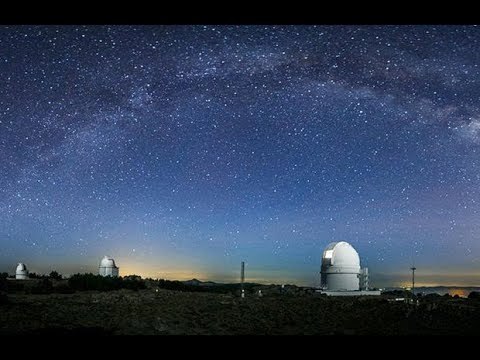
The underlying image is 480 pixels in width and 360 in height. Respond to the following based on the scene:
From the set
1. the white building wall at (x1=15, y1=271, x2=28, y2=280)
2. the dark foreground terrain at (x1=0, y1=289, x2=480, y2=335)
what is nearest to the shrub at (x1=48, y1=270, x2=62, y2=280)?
the white building wall at (x1=15, y1=271, x2=28, y2=280)

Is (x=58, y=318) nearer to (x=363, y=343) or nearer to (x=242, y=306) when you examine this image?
(x=242, y=306)

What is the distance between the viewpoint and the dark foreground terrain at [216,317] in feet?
61.7

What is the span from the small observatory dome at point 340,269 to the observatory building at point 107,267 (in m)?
28.6

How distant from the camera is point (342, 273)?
42.2 m

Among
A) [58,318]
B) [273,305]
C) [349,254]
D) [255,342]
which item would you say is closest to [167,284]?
[349,254]

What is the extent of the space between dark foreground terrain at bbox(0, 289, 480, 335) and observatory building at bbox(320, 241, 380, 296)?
13.2m

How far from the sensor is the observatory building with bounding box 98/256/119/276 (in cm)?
5816

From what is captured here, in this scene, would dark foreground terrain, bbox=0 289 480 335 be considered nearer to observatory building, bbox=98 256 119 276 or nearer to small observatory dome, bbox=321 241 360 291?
small observatory dome, bbox=321 241 360 291

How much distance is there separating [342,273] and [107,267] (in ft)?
101

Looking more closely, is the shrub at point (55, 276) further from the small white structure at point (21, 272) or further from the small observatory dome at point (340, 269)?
the small observatory dome at point (340, 269)

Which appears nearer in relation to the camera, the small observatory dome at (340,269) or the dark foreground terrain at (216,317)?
the dark foreground terrain at (216,317)

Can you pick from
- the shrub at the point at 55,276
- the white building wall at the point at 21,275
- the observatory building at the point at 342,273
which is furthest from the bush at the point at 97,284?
the white building wall at the point at 21,275
